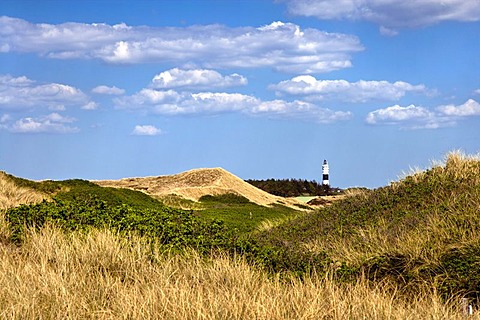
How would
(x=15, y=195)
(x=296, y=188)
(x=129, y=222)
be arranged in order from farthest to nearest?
(x=296, y=188) → (x=15, y=195) → (x=129, y=222)

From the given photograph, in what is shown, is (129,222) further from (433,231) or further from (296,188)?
(296,188)

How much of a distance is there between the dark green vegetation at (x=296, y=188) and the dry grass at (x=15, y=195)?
1066 inches

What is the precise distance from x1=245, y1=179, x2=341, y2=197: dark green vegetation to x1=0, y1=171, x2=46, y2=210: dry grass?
88.8 ft

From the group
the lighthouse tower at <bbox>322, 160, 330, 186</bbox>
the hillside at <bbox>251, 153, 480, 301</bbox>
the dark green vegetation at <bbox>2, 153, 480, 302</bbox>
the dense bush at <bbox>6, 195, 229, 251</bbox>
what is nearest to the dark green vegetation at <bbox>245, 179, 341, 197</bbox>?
the lighthouse tower at <bbox>322, 160, 330, 186</bbox>

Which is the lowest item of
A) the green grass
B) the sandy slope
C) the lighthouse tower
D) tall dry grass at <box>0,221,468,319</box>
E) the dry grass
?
tall dry grass at <box>0,221,468,319</box>

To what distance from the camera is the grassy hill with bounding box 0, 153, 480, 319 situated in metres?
6.52

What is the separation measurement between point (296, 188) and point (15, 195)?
2950 cm

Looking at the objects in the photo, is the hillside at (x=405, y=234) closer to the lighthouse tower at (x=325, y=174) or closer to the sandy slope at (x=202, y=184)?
the sandy slope at (x=202, y=184)

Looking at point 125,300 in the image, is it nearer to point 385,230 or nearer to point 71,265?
point 71,265

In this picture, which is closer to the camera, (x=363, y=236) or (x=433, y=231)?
(x=433, y=231)

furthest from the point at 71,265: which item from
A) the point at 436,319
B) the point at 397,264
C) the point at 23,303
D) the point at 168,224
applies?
the point at 397,264

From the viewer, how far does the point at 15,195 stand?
18.2 metres

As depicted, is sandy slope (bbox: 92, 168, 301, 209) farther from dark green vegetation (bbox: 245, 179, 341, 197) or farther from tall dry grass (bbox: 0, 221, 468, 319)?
tall dry grass (bbox: 0, 221, 468, 319)

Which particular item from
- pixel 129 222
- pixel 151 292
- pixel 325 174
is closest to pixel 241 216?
pixel 129 222
